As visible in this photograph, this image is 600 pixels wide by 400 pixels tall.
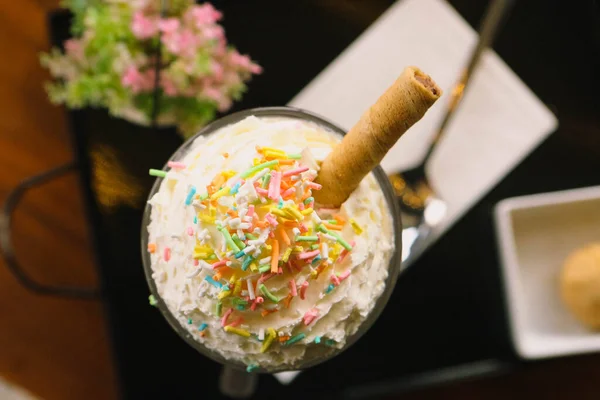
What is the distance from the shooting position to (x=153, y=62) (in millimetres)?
914

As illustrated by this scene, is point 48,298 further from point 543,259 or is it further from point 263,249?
point 543,259

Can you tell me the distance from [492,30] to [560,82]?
25cm

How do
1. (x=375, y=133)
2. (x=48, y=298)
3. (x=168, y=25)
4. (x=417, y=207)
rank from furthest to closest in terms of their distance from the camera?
(x=48, y=298)
(x=417, y=207)
(x=168, y=25)
(x=375, y=133)

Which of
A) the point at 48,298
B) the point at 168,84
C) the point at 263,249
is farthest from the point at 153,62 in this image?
the point at 48,298

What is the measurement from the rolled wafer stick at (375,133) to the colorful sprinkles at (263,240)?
0.02 metres

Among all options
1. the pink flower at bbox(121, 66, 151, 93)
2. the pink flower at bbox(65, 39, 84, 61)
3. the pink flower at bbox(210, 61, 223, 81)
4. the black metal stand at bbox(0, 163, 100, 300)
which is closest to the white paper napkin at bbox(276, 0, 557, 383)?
the pink flower at bbox(210, 61, 223, 81)

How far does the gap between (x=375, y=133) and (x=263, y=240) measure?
148 mm

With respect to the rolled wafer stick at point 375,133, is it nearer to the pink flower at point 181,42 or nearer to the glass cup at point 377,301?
the glass cup at point 377,301

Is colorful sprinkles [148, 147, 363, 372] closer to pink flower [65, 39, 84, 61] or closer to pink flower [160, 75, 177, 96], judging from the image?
pink flower [160, 75, 177, 96]

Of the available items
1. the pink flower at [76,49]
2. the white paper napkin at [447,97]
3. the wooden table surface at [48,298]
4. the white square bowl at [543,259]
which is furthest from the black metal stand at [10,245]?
the white square bowl at [543,259]

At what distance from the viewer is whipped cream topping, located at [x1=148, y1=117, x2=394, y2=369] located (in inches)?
23.1

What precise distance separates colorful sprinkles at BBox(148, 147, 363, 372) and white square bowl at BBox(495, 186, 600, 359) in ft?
1.45

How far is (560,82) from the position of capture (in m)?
0.99

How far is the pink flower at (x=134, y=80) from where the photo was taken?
876mm
